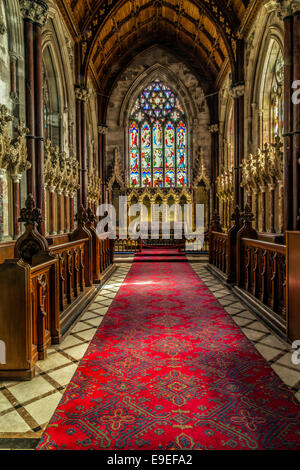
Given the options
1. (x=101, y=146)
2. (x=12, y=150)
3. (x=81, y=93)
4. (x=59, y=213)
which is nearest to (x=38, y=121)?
(x=12, y=150)

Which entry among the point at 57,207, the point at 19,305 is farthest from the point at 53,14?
the point at 19,305

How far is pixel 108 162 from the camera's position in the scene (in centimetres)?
1673

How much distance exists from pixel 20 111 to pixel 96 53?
29.2 ft

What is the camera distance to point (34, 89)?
269 inches

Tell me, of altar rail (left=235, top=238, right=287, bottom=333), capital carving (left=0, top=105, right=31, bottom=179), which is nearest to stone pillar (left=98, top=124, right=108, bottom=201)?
capital carving (left=0, top=105, right=31, bottom=179)

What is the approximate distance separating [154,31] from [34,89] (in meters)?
11.4

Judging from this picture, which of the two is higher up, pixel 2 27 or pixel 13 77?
pixel 2 27

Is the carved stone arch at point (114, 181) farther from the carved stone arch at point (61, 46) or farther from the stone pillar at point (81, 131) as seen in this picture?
the carved stone arch at point (61, 46)

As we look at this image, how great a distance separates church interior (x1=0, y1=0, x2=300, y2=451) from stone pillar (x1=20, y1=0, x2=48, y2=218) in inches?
1.4

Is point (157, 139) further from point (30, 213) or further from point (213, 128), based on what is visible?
point (30, 213)

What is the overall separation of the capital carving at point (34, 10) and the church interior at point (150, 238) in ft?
0.12

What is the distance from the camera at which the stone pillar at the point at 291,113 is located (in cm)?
611

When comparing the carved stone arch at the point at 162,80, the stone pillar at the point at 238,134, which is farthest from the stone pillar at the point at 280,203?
the carved stone arch at the point at 162,80

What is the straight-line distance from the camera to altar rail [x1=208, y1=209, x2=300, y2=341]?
3.73 meters
